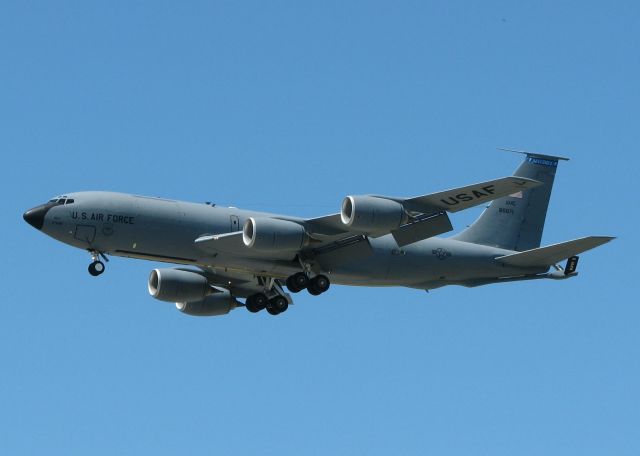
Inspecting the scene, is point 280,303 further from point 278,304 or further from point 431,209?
point 431,209

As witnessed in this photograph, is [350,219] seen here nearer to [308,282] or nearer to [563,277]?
[308,282]

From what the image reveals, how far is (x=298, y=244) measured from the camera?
53750 mm

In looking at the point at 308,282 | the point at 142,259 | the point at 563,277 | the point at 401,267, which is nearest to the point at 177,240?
the point at 142,259

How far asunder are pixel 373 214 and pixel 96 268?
10.4m

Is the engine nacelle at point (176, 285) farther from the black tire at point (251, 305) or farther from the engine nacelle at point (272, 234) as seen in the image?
the engine nacelle at point (272, 234)

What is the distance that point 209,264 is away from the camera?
55.0 meters

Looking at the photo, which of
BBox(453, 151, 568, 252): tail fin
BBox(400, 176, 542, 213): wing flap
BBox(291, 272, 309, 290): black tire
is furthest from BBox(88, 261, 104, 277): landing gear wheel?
BBox(453, 151, 568, 252): tail fin

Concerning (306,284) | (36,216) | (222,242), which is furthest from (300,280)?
(36,216)

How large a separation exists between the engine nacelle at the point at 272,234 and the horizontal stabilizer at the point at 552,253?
33.1ft

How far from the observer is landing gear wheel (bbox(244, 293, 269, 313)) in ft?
194

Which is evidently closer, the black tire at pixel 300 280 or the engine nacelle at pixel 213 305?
the black tire at pixel 300 280

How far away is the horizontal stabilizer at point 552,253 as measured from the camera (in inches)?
2174

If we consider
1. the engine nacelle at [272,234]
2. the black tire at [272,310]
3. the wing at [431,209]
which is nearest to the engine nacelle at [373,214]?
the wing at [431,209]

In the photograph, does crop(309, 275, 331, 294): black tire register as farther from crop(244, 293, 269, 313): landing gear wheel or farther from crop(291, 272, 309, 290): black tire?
crop(244, 293, 269, 313): landing gear wheel
